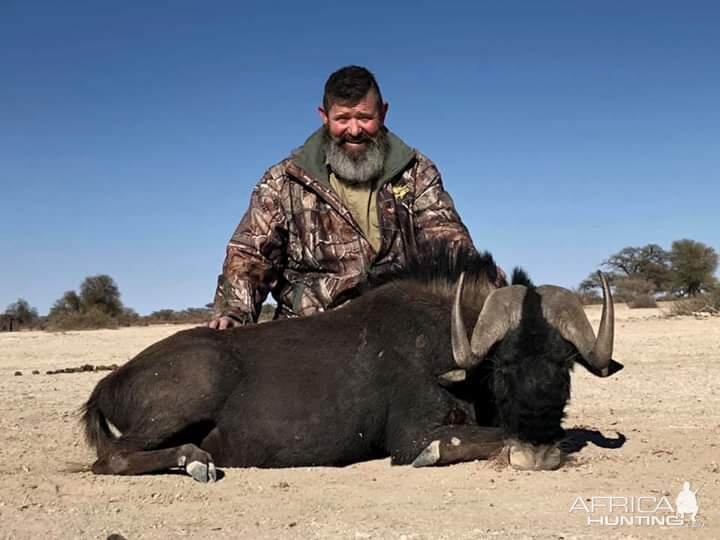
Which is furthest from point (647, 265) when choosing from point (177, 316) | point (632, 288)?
point (177, 316)

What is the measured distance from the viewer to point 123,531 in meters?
4.17

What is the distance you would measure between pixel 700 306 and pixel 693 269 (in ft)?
49.8

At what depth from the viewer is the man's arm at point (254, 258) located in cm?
764

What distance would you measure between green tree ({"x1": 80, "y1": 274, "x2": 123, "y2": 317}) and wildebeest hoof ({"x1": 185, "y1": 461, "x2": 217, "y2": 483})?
37702 mm

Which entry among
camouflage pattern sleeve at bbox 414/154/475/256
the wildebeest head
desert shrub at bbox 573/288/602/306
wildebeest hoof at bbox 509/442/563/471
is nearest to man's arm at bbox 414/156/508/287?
camouflage pattern sleeve at bbox 414/154/475/256

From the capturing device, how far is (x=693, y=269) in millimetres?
39344

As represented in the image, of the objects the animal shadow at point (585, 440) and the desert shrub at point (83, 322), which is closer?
the animal shadow at point (585, 440)

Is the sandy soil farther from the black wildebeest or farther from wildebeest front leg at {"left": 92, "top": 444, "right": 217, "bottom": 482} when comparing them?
the black wildebeest

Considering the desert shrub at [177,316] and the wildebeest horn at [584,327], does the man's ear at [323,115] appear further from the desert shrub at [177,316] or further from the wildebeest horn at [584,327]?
the desert shrub at [177,316]

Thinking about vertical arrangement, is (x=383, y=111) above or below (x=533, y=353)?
above

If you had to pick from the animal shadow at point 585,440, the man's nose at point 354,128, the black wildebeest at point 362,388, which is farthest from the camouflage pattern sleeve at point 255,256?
the animal shadow at point 585,440

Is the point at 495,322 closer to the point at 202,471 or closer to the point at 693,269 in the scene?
the point at 202,471

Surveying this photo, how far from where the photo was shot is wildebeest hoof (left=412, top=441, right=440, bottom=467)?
5.74m

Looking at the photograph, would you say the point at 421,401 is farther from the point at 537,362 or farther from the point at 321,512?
the point at 321,512
